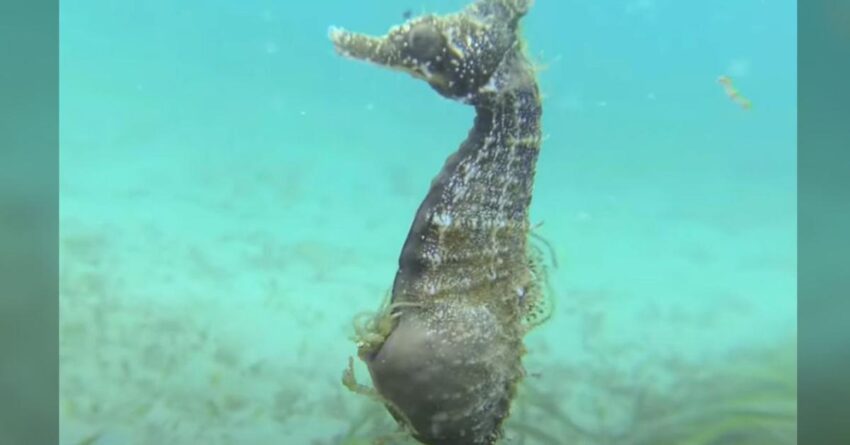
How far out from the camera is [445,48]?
1.48 meters

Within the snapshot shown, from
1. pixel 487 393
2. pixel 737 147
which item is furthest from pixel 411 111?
pixel 487 393

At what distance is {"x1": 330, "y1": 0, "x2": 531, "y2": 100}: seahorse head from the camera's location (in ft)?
4.81

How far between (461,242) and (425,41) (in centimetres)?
43

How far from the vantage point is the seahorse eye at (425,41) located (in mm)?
1474

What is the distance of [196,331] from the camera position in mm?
3889

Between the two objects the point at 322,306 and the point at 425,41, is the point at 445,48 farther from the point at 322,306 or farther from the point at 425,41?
the point at 322,306

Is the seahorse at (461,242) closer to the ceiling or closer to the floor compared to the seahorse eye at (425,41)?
closer to the floor

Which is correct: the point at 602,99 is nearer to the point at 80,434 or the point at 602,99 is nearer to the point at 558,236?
the point at 558,236

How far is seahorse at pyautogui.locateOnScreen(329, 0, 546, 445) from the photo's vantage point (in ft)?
4.83

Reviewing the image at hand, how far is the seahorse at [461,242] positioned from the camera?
1472mm

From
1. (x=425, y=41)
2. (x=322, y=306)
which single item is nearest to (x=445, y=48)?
(x=425, y=41)

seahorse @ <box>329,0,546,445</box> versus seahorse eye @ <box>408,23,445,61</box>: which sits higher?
seahorse eye @ <box>408,23,445,61</box>

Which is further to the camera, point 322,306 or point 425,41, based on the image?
point 322,306

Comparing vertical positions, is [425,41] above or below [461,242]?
above
